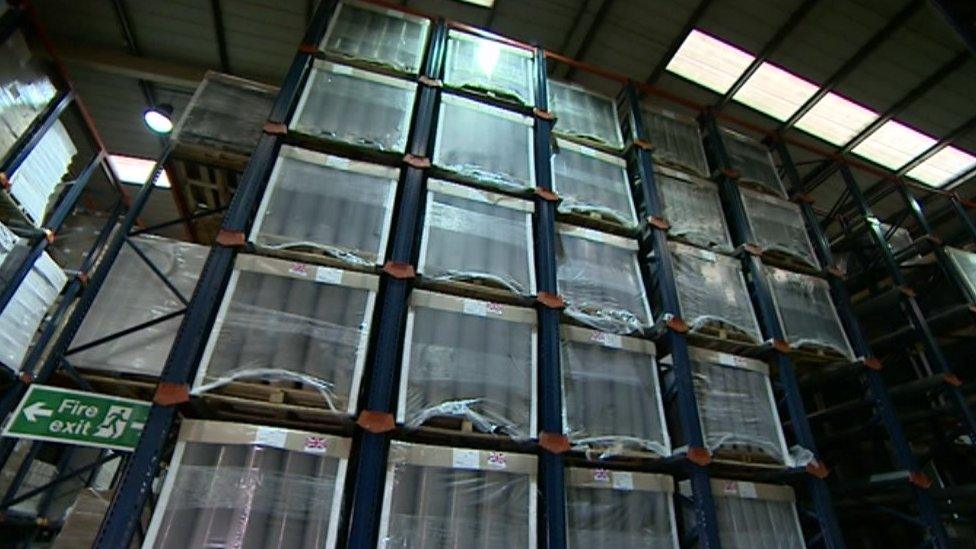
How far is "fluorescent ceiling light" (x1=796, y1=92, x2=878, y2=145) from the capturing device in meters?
9.43

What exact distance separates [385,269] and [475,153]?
1919mm

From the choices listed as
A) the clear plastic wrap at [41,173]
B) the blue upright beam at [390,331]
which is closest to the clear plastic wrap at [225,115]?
the blue upright beam at [390,331]

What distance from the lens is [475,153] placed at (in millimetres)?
5816

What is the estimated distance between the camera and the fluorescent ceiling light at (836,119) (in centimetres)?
943

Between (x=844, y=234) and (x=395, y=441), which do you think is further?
(x=844, y=234)

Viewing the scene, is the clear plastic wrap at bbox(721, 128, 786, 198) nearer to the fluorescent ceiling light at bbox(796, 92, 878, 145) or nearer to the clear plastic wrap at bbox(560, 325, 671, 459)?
the fluorescent ceiling light at bbox(796, 92, 878, 145)

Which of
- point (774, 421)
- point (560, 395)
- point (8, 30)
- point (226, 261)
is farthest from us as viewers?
point (8, 30)

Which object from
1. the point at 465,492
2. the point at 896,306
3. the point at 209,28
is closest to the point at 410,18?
the point at 209,28

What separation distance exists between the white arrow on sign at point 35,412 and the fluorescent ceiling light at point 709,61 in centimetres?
933

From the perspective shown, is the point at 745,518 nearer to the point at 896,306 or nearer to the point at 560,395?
the point at 560,395

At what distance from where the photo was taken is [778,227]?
7.16m

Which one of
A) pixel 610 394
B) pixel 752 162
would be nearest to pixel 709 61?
pixel 752 162

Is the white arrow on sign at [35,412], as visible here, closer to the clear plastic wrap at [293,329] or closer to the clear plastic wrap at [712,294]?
the clear plastic wrap at [293,329]

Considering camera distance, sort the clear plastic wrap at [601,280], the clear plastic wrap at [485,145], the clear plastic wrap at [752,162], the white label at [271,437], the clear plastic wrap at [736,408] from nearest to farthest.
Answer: the white label at [271,437], the clear plastic wrap at [736,408], the clear plastic wrap at [601,280], the clear plastic wrap at [485,145], the clear plastic wrap at [752,162]
